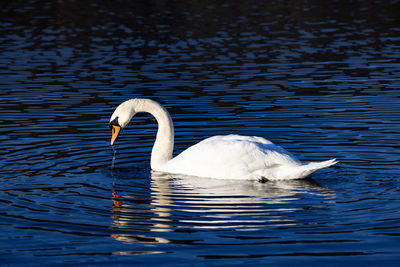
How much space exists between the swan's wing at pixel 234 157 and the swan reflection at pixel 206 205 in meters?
0.13

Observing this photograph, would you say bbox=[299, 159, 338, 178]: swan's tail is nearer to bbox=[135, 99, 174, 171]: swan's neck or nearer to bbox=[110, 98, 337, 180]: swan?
bbox=[110, 98, 337, 180]: swan

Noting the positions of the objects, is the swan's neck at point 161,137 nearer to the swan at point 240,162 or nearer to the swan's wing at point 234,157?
the swan at point 240,162

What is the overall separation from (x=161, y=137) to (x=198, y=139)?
177cm

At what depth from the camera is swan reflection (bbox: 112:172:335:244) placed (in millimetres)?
9484

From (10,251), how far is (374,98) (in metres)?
11.0

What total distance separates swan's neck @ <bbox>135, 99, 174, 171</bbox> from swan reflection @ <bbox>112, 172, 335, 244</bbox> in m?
0.68

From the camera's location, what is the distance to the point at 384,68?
890 inches

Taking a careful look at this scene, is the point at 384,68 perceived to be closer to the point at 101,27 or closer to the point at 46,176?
the point at 46,176

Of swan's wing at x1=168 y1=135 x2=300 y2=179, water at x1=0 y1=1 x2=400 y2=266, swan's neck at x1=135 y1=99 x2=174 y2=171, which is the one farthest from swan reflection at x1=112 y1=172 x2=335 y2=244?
swan's neck at x1=135 y1=99 x2=174 y2=171

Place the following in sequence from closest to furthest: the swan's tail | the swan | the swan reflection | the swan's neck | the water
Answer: the water → the swan reflection → the swan's tail → the swan → the swan's neck

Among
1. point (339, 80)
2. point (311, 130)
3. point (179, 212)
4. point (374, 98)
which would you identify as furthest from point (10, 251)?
point (339, 80)

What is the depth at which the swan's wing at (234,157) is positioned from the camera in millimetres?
11734

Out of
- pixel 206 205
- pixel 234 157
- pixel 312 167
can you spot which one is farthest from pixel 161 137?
pixel 206 205

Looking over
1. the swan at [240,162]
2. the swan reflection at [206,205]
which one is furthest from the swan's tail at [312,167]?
the swan reflection at [206,205]
